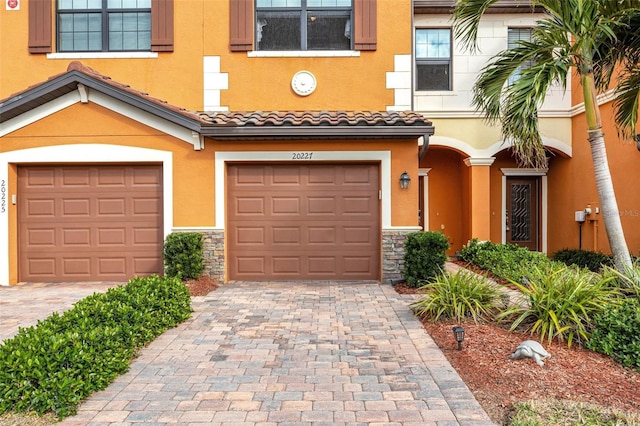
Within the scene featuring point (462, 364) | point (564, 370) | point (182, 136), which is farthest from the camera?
point (182, 136)

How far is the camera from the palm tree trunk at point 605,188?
19.9 feet

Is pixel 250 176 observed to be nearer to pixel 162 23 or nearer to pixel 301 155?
pixel 301 155

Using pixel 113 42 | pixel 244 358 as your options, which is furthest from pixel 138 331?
pixel 113 42

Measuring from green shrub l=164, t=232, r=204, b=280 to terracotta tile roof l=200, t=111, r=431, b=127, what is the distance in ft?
7.66

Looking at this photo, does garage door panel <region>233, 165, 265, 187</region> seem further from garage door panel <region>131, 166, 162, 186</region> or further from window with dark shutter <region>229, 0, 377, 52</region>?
window with dark shutter <region>229, 0, 377, 52</region>

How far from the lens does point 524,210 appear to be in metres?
13.7

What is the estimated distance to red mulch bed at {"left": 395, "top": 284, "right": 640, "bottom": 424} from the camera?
3771 millimetres

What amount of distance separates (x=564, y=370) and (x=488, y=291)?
6.40 feet

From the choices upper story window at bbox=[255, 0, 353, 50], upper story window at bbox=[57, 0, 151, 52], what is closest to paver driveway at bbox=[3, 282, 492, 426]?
upper story window at bbox=[255, 0, 353, 50]

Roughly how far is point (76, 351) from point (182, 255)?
15.5 feet

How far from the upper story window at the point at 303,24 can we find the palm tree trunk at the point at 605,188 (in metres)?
5.25

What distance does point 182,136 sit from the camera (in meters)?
9.06

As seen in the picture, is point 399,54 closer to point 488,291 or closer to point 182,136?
point 182,136

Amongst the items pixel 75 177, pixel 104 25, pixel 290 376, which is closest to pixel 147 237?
pixel 75 177
